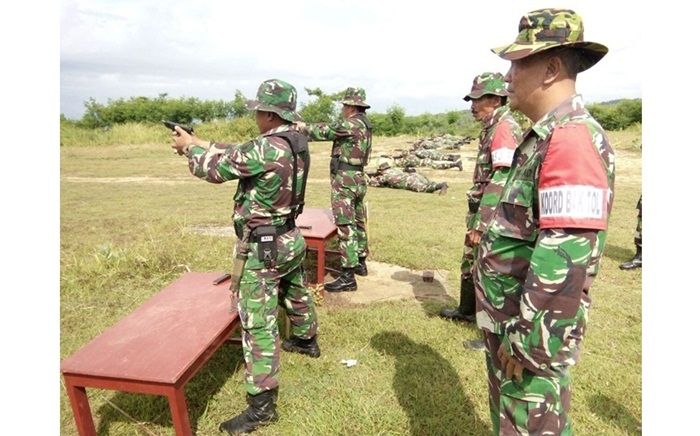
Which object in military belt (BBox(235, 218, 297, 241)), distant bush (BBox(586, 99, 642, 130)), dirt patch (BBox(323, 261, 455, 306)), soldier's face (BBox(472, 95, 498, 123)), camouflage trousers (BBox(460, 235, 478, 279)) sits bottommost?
dirt patch (BBox(323, 261, 455, 306))

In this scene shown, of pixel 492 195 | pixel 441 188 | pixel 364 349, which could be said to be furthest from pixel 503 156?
pixel 441 188

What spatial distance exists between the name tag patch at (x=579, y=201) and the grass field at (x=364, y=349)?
2038 millimetres

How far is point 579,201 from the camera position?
4.84 feet

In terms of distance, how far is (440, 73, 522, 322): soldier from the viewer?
11.3 ft

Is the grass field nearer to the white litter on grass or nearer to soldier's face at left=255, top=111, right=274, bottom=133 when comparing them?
the white litter on grass

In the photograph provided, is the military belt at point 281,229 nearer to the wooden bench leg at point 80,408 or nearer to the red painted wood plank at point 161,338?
the red painted wood plank at point 161,338

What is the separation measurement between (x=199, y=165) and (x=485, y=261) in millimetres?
1862

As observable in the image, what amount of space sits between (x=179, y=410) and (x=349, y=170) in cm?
351

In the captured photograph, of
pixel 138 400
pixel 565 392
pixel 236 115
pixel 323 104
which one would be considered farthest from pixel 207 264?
pixel 236 115

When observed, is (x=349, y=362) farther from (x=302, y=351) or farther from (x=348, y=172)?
(x=348, y=172)

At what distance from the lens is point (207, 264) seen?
6125 mm

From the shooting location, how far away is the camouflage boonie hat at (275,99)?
3104 millimetres

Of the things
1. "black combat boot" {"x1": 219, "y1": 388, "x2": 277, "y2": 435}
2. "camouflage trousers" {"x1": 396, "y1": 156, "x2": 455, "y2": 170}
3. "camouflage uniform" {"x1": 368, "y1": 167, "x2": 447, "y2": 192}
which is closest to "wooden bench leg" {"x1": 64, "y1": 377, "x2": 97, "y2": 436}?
"black combat boot" {"x1": 219, "y1": 388, "x2": 277, "y2": 435}

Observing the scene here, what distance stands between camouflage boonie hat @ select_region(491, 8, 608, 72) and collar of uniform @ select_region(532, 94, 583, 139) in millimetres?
162
